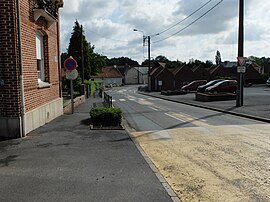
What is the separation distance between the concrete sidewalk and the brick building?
696 mm

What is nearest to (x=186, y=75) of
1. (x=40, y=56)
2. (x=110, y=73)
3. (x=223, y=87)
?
(x=223, y=87)

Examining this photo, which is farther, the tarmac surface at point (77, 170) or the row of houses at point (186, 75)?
the row of houses at point (186, 75)

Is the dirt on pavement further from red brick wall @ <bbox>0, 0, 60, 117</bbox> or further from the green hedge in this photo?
red brick wall @ <bbox>0, 0, 60, 117</bbox>

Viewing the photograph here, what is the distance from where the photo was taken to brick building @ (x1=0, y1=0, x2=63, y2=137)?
927 centimetres

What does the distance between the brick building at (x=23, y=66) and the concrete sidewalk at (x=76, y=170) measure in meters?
0.70

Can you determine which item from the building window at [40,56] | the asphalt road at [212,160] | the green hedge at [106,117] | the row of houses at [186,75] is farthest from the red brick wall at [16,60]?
the row of houses at [186,75]

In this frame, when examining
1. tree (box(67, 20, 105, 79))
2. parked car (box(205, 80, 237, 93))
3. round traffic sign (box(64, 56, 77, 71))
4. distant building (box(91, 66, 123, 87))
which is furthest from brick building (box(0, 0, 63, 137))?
distant building (box(91, 66, 123, 87))

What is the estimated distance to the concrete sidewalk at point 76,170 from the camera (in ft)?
16.6

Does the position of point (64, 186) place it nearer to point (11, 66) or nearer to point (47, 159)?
point (47, 159)

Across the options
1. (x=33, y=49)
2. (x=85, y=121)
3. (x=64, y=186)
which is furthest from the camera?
(x=85, y=121)

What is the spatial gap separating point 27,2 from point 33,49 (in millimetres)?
1570

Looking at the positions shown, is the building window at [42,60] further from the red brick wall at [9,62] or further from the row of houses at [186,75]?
the row of houses at [186,75]

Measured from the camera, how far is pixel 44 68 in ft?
45.1

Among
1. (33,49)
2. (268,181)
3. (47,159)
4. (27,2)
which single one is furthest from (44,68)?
(268,181)
